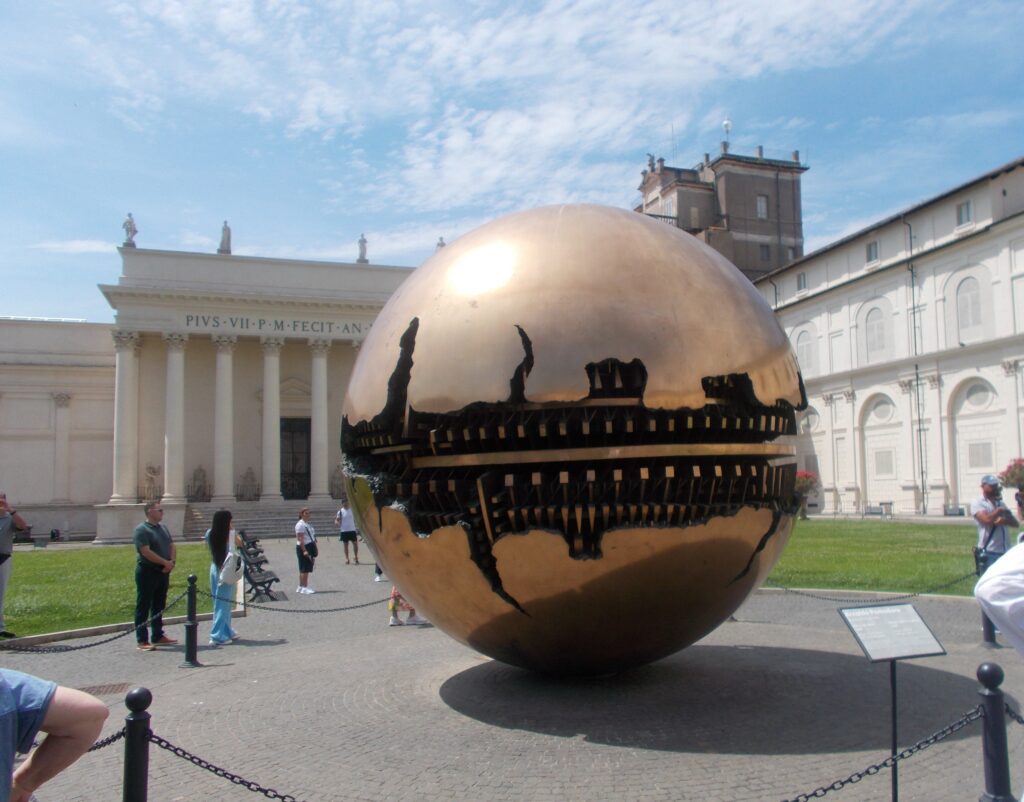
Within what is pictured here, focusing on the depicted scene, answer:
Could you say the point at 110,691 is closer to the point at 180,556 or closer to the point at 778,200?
the point at 180,556

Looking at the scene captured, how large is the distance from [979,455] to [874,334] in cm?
1049

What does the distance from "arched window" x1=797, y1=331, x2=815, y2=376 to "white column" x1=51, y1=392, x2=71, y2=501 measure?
45.6 meters

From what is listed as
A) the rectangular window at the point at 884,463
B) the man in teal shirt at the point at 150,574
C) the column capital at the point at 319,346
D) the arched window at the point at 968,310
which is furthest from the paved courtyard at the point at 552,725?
the column capital at the point at 319,346

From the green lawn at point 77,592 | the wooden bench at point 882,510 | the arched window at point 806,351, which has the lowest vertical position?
the wooden bench at point 882,510

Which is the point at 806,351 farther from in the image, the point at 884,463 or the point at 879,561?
the point at 879,561

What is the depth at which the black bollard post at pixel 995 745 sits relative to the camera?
4.40 m

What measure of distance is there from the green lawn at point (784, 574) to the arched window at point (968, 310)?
702 inches

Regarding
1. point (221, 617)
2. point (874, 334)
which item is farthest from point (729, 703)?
point (874, 334)

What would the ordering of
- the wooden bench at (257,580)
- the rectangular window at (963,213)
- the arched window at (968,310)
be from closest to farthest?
the wooden bench at (257,580), the arched window at (968,310), the rectangular window at (963,213)

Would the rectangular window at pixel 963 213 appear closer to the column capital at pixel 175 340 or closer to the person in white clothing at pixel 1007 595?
the column capital at pixel 175 340

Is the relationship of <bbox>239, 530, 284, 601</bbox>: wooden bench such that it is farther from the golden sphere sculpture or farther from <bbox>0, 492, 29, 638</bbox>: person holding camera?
the golden sphere sculpture

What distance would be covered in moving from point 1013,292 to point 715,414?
1622 inches

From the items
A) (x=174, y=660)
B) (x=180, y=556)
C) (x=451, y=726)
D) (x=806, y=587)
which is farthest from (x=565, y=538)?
(x=180, y=556)

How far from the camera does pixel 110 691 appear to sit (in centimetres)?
885
